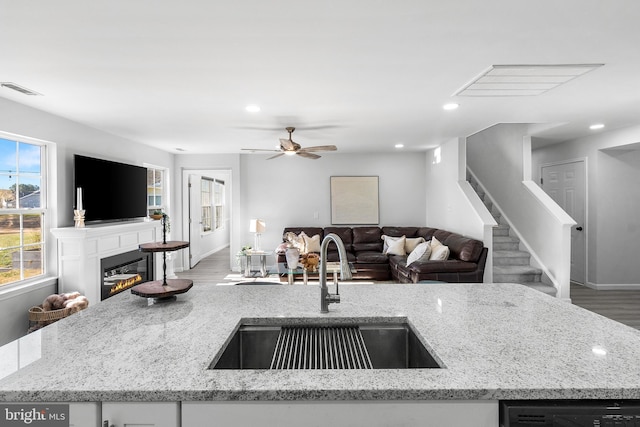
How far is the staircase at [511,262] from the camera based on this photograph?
534 centimetres

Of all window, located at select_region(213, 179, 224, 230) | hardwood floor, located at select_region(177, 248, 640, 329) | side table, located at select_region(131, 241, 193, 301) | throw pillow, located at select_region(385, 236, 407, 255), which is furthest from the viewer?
window, located at select_region(213, 179, 224, 230)

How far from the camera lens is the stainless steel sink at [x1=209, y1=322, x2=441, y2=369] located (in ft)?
4.73

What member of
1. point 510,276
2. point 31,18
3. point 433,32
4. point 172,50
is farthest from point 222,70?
point 510,276

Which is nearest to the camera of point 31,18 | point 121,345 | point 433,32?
point 121,345

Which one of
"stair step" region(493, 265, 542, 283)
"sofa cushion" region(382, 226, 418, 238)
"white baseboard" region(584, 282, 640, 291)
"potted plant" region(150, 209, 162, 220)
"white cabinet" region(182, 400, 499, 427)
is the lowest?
"white baseboard" region(584, 282, 640, 291)

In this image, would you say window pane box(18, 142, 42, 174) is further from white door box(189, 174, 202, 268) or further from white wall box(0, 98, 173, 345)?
white door box(189, 174, 202, 268)

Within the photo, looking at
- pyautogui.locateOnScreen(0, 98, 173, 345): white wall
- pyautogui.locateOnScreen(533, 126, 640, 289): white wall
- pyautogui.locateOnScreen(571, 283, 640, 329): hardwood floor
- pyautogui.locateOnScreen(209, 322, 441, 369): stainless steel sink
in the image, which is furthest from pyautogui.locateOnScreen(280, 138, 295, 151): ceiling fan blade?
pyautogui.locateOnScreen(533, 126, 640, 289): white wall

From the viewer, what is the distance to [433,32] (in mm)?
2158

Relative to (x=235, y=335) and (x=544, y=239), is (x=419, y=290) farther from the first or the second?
(x=544, y=239)

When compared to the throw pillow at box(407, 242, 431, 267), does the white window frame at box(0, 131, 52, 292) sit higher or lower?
higher

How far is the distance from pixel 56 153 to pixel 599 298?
7.14m

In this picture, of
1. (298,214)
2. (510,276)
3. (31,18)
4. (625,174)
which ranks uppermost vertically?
(31,18)

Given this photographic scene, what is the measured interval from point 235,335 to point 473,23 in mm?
2038

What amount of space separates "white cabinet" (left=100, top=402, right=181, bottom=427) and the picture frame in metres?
6.63
